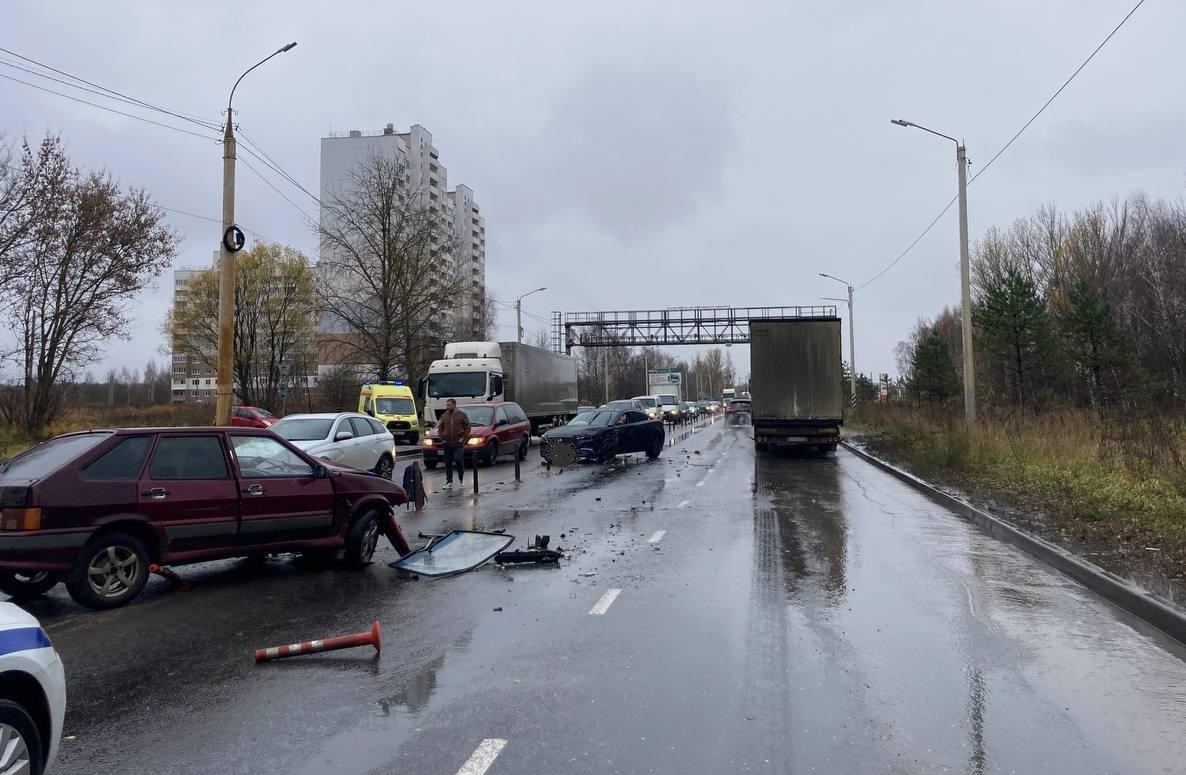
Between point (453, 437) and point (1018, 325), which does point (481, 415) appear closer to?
point (453, 437)

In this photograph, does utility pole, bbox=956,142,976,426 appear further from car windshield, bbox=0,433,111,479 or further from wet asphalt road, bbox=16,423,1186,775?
car windshield, bbox=0,433,111,479

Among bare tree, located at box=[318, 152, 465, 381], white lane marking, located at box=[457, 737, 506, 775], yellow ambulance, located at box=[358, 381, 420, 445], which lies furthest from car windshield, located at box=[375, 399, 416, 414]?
white lane marking, located at box=[457, 737, 506, 775]

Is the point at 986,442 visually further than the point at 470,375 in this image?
No

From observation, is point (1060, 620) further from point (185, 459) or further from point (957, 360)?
point (957, 360)

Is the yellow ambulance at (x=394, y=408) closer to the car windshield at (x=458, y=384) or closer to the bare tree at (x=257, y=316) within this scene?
the car windshield at (x=458, y=384)

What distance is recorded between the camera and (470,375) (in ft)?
91.6

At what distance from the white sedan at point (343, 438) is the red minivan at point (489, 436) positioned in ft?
11.7

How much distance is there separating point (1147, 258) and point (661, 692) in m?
51.6

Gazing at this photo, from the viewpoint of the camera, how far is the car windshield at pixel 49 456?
22.2 ft

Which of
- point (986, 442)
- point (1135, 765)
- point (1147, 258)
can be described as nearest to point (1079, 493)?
point (986, 442)

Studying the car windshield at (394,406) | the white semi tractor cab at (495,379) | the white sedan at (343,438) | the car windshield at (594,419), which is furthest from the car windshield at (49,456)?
the car windshield at (394,406)

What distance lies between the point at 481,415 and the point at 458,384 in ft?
19.6

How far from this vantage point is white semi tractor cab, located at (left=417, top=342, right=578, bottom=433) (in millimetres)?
27812

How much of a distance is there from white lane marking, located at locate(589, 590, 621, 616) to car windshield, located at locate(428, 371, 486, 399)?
2069cm
